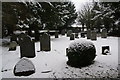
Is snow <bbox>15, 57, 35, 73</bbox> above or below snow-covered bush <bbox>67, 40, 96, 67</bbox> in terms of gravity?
below

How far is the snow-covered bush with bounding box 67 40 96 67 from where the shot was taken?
29.2 ft

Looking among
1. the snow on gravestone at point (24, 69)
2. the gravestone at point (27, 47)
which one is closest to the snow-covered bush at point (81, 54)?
the snow on gravestone at point (24, 69)

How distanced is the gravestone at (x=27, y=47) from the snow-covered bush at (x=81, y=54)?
288cm

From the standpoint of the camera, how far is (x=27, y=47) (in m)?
10.9

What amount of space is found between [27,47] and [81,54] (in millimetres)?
3693

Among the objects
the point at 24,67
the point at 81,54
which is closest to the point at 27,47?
the point at 24,67

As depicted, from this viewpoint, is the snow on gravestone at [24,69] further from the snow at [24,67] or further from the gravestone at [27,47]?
the gravestone at [27,47]

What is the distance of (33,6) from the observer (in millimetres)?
19516

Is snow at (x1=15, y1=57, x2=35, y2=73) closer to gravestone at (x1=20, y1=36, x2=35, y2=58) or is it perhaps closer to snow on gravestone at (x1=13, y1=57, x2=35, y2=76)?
snow on gravestone at (x1=13, y1=57, x2=35, y2=76)

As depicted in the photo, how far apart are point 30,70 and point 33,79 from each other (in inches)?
25.5

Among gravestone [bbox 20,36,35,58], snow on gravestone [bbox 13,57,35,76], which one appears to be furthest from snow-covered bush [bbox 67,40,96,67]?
gravestone [bbox 20,36,35,58]

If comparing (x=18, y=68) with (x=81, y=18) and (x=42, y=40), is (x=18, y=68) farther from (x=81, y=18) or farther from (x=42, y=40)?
(x=81, y=18)

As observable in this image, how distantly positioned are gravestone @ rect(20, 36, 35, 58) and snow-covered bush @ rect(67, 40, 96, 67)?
9.45 ft

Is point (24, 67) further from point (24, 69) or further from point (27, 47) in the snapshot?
point (27, 47)
